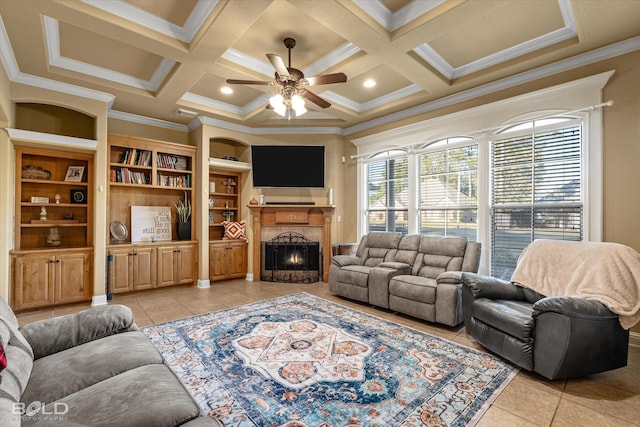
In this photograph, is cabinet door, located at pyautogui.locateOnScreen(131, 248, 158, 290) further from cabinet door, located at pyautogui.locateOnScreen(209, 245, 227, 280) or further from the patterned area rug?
the patterned area rug

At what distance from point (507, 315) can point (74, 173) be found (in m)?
5.92

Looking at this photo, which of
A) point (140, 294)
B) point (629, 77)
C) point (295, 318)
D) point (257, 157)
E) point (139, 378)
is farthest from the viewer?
point (257, 157)

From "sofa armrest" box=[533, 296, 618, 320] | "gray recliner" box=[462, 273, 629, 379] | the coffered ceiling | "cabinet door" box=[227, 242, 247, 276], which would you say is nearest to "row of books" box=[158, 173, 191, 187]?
the coffered ceiling

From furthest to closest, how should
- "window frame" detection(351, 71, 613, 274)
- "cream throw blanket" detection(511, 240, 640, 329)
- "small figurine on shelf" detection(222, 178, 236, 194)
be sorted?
"small figurine on shelf" detection(222, 178, 236, 194) < "window frame" detection(351, 71, 613, 274) < "cream throw blanket" detection(511, 240, 640, 329)

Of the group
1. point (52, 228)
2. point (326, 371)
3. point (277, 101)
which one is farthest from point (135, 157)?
point (326, 371)

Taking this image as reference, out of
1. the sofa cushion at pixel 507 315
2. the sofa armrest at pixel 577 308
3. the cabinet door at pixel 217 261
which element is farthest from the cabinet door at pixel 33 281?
the sofa armrest at pixel 577 308

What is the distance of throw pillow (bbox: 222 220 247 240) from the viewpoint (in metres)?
5.95

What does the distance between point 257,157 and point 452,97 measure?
356 centimetres

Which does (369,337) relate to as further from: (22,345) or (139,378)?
(22,345)

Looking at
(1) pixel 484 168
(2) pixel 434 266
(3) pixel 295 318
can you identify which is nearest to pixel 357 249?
(2) pixel 434 266

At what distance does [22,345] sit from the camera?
1613 mm

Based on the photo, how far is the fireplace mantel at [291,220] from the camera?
19.4 feet

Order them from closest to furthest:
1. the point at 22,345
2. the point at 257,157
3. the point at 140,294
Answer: the point at 22,345 → the point at 140,294 → the point at 257,157

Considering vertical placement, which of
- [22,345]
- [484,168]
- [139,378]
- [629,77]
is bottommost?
[139,378]
